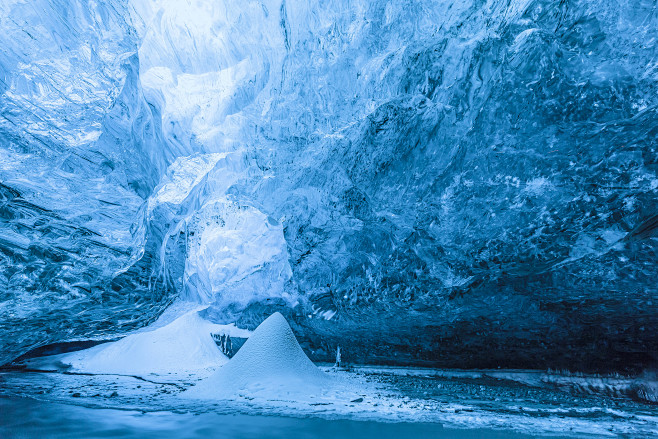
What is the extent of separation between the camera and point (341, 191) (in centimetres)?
464

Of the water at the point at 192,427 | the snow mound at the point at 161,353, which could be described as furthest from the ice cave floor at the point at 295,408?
the snow mound at the point at 161,353

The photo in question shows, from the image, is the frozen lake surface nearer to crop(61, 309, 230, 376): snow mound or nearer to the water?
the water

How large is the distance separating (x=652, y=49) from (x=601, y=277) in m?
2.66

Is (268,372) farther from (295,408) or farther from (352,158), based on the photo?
(352,158)

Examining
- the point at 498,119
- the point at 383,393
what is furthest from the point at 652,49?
the point at 383,393

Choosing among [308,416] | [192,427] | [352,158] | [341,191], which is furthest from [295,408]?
[352,158]

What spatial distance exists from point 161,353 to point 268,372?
5.63m

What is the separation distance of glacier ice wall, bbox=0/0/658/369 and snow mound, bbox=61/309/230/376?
4.04 m

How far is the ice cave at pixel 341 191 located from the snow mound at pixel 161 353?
274 cm

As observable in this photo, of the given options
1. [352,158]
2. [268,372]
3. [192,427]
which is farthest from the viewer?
[352,158]

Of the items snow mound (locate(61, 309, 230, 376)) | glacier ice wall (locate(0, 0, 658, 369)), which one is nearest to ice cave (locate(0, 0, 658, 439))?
glacier ice wall (locate(0, 0, 658, 369))

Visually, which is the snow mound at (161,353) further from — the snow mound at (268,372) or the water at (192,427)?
the water at (192,427)

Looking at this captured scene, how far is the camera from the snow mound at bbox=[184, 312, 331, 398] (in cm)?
371

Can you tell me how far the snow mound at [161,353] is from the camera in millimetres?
7567
